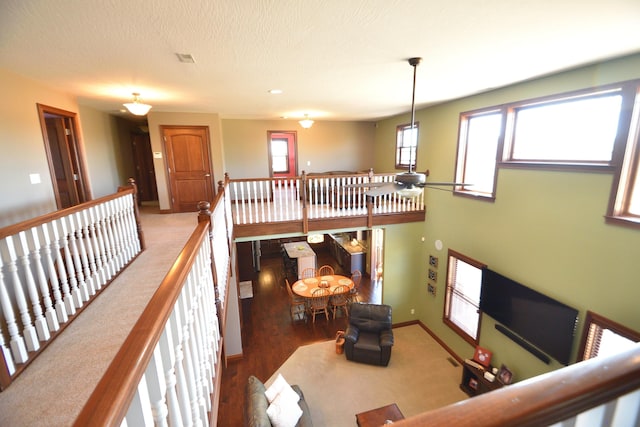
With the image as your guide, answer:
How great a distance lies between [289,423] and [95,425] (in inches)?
164

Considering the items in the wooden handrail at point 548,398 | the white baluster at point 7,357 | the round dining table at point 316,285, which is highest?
the wooden handrail at point 548,398

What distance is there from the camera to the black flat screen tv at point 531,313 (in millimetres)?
3625

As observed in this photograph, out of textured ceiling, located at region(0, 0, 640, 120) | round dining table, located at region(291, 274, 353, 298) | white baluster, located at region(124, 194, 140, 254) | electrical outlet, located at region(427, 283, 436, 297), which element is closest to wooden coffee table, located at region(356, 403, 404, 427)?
electrical outlet, located at region(427, 283, 436, 297)

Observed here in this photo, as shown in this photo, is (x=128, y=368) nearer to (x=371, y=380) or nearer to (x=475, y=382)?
(x=371, y=380)

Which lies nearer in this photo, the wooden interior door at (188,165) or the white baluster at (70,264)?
the white baluster at (70,264)

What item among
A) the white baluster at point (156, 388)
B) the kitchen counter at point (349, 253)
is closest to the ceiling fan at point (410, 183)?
the white baluster at point (156, 388)

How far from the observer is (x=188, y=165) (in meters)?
6.74

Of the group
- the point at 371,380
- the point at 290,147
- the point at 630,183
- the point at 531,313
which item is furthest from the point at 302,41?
the point at 290,147

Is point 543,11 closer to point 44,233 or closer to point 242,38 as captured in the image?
point 242,38

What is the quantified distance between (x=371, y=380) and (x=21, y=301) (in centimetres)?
525

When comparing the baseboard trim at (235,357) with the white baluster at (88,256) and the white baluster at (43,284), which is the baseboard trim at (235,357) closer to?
the white baluster at (88,256)

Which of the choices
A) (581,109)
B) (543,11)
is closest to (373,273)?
(581,109)

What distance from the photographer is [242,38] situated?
2377mm

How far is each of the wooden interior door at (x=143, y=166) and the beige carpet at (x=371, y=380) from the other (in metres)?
6.23
